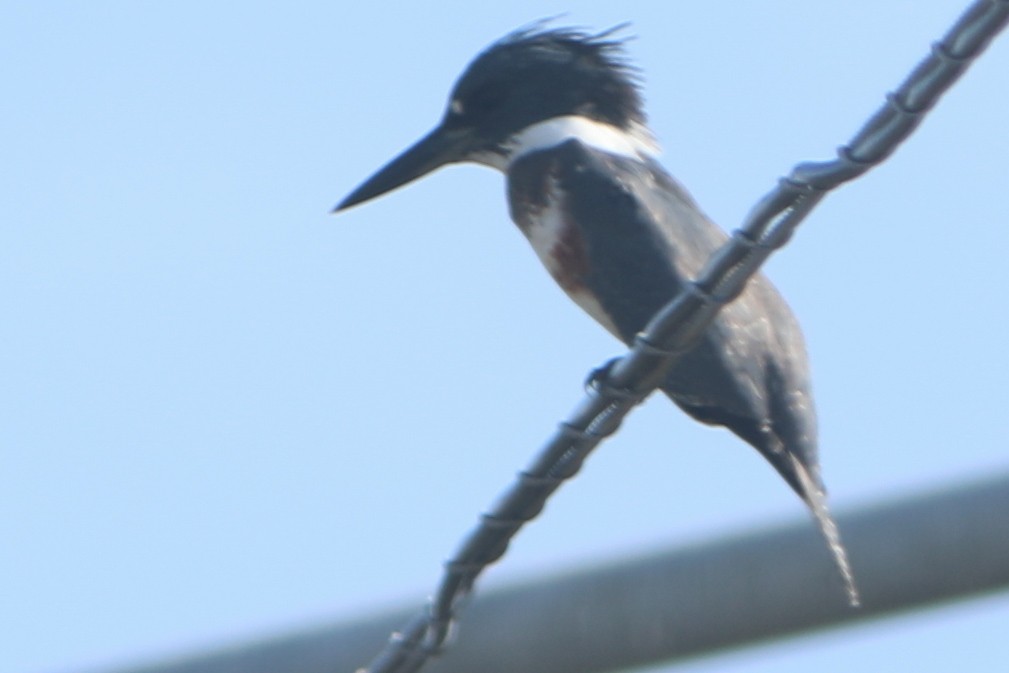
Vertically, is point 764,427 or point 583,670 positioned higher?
point 764,427

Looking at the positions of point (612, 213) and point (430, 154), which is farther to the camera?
point (430, 154)

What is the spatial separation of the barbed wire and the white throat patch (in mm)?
1858

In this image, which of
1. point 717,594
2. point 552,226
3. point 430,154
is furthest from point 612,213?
point 717,594

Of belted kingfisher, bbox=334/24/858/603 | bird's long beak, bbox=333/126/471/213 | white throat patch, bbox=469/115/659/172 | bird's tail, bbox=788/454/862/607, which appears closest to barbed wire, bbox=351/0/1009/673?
bird's tail, bbox=788/454/862/607

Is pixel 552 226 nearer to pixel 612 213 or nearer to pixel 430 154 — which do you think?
pixel 612 213

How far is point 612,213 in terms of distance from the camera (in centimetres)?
291

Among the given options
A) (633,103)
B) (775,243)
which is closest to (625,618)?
(775,243)

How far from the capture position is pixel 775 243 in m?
1.33

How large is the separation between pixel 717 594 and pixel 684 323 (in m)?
0.28

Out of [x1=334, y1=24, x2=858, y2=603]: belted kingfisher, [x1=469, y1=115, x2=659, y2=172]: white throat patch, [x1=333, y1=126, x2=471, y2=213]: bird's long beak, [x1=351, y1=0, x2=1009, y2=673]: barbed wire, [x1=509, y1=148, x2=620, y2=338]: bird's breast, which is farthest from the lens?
[x1=333, y1=126, x2=471, y2=213]: bird's long beak

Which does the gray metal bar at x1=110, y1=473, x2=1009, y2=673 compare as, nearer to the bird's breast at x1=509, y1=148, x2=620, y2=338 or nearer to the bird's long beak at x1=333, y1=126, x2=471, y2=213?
the bird's breast at x1=509, y1=148, x2=620, y2=338

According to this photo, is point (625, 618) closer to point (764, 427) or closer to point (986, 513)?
point (986, 513)

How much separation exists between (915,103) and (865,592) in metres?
0.45

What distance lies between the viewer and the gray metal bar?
1459 mm
